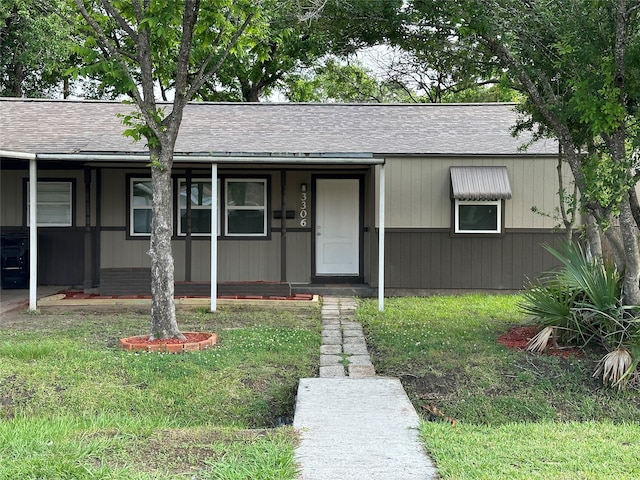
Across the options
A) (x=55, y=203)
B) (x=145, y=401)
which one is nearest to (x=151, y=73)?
(x=145, y=401)

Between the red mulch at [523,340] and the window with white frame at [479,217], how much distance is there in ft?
12.1

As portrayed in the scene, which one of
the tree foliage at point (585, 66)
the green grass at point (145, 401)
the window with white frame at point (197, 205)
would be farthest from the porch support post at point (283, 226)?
the tree foliage at point (585, 66)

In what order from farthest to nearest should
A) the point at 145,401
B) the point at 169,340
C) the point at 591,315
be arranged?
the point at 169,340 < the point at 591,315 < the point at 145,401

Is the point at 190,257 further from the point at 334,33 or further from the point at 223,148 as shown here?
the point at 334,33

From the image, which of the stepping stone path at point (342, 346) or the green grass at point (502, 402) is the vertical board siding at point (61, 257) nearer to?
the stepping stone path at point (342, 346)

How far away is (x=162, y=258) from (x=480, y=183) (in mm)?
6234

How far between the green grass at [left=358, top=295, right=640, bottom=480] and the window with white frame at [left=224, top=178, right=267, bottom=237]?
381 centimetres

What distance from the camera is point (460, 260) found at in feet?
38.1

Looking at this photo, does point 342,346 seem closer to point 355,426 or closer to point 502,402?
point 502,402

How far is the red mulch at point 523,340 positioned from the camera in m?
6.60

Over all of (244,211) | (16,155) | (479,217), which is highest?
(16,155)

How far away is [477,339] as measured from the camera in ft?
24.4

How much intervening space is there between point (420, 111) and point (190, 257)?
18.9ft

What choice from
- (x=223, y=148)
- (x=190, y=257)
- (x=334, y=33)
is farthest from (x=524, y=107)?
(x=190, y=257)
